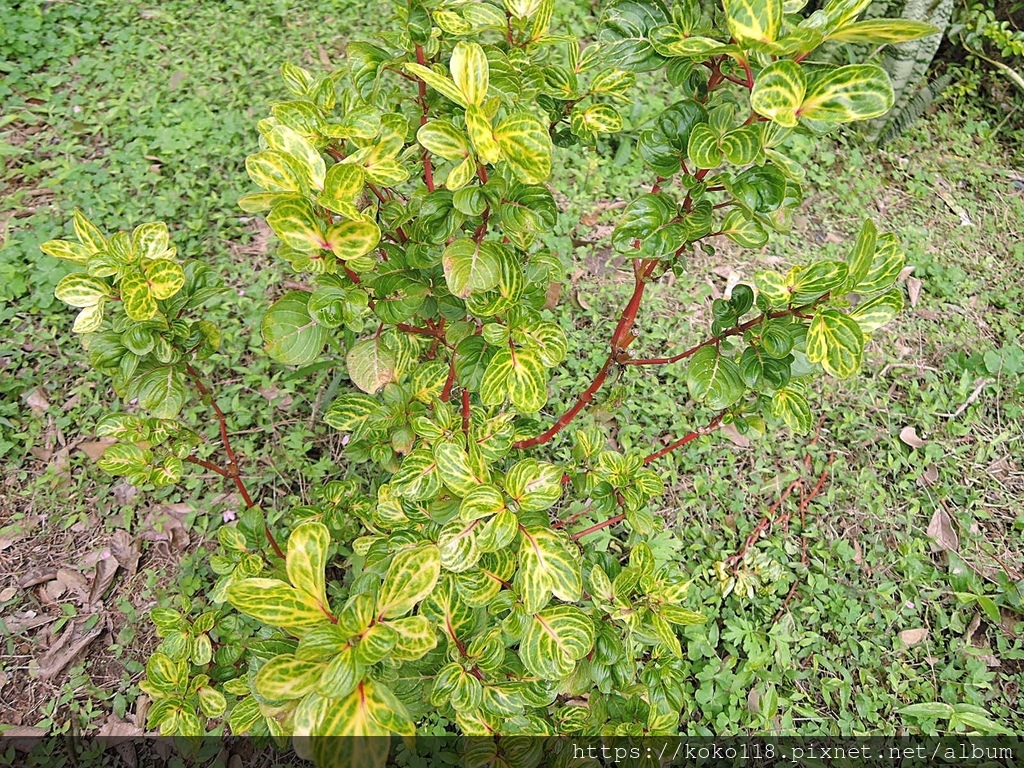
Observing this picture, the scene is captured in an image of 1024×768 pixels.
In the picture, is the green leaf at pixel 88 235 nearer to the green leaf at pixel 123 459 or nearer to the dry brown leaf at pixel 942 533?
the green leaf at pixel 123 459

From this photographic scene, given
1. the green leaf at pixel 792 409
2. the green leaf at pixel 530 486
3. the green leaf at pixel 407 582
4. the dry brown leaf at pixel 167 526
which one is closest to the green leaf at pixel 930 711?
the green leaf at pixel 792 409

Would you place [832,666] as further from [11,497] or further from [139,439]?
[11,497]

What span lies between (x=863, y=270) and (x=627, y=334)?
51 cm

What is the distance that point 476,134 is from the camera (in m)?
0.91

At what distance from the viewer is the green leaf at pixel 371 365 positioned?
1.27m

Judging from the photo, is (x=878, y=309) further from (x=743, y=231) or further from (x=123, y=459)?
(x=123, y=459)

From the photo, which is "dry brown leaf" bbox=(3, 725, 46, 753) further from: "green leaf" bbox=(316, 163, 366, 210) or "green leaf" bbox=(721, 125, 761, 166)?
"green leaf" bbox=(721, 125, 761, 166)

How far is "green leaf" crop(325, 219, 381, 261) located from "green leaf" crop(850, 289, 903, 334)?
0.76 metres

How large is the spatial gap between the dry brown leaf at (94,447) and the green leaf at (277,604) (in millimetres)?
1716

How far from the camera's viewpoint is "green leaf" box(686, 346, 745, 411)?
1.13 metres

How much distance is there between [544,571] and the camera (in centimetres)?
103

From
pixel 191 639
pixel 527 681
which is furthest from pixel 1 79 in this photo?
pixel 527 681

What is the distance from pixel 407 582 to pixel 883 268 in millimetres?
866

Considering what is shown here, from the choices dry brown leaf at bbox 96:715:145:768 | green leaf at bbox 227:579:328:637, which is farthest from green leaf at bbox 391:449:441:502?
dry brown leaf at bbox 96:715:145:768
